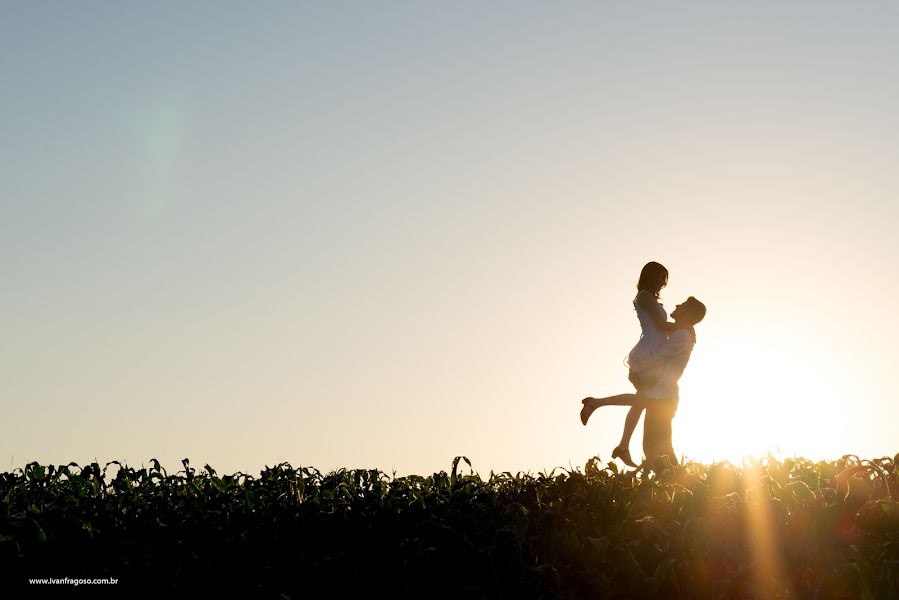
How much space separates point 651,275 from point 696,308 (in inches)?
24.4

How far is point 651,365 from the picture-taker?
10906 mm

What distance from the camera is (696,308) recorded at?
1101 cm

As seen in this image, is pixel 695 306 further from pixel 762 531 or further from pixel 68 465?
pixel 68 465

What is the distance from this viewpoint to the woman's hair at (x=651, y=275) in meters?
11.2

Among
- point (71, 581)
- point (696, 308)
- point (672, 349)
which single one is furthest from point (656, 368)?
point (71, 581)

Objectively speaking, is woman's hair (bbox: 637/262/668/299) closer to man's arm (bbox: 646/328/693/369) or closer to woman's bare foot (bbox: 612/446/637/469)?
man's arm (bbox: 646/328/693/369)

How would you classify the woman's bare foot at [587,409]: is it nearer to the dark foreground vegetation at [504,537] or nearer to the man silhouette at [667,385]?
the man silhouette at [667,385]

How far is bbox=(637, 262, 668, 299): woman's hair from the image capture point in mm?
11211

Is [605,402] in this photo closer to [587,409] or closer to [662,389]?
[587,409]

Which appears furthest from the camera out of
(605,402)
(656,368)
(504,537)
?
(605,402)

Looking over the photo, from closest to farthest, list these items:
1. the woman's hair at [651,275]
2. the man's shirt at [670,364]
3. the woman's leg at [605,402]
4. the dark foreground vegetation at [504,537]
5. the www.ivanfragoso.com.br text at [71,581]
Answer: the dark foreground vegetation at [504,537]
the www.ivanfragoso.com.br text at [71,581]
the man's shirt at [670,364]
the woman's leg at [605,402]
the woman's hair at [651,275]

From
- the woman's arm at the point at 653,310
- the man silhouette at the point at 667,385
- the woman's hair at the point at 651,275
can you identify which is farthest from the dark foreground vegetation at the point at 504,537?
the woman's hair at the point at 651,275

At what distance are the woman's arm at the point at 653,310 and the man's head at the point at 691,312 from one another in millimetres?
144

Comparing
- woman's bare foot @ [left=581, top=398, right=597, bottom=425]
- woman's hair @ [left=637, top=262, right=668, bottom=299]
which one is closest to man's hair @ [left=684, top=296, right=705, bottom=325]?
woman's hair @ [left=637, top=262, right=668, bottom=299]
